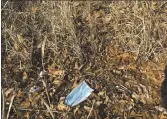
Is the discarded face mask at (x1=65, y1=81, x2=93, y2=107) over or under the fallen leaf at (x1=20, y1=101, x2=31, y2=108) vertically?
over

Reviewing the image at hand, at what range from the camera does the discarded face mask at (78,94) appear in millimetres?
2975

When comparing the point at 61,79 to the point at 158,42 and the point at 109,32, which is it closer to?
the point at 109,32

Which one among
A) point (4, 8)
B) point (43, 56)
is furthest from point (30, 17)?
point (43, 56)

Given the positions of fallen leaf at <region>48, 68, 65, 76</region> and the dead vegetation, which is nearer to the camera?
the dead vegetation

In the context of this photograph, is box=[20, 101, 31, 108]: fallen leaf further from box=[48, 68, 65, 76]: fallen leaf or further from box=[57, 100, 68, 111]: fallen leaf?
box=[48, 68, 65, 76]: fallen leaf

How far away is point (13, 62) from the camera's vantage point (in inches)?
127

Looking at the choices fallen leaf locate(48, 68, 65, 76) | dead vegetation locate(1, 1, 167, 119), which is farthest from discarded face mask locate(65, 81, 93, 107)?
fallen leaf locate(48, 68, 65, 76)

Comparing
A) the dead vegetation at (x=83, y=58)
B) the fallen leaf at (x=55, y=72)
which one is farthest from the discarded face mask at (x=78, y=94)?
the fallen leaf at (x=55, y=72)

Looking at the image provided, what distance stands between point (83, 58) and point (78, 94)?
40 centimetres

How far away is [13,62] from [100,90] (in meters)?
0.77

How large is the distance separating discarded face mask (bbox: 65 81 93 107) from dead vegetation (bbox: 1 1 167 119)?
0.04m

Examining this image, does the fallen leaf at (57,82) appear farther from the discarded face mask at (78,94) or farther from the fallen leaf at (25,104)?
the fallen leaf at (25,104)

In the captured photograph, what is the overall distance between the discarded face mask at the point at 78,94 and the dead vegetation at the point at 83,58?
0.04m

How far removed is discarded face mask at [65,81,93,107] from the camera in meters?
2.97
